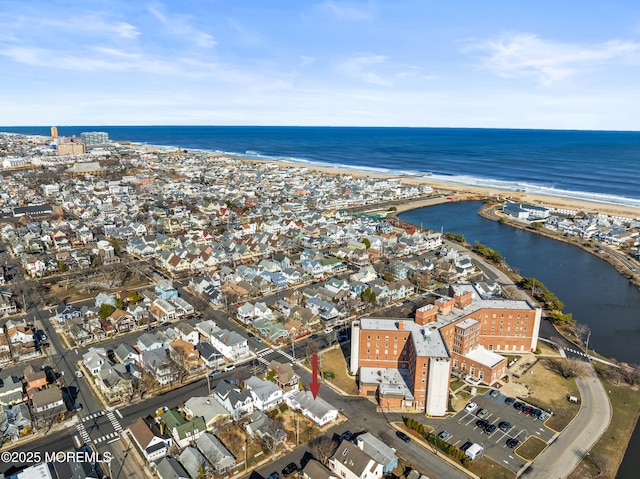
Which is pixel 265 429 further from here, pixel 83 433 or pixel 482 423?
pixel 482 423

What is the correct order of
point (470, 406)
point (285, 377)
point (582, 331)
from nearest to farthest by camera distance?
1. point (470, 406)
2. point (285, 377)
3. point (582, 331)

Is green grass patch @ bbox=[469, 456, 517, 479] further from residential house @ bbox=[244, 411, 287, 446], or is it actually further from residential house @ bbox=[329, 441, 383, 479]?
residential house @ bbox=[244, 411, 287, 446]

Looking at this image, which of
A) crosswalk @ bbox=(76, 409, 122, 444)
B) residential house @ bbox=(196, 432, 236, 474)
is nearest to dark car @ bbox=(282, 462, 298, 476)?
residential house @ bbox=(196, 432, 236, 474)

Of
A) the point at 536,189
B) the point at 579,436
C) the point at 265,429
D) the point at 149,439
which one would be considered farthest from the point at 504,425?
the point at 536,189

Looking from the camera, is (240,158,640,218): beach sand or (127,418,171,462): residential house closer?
(127,418,171,462): residential house

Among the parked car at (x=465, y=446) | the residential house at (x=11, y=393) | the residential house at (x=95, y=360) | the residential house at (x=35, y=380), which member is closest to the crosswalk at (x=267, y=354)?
the residential house at (x=95, y=360)

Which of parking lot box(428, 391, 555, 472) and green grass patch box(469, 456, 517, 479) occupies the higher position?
parking lot box(428, 391, 555, 472)
